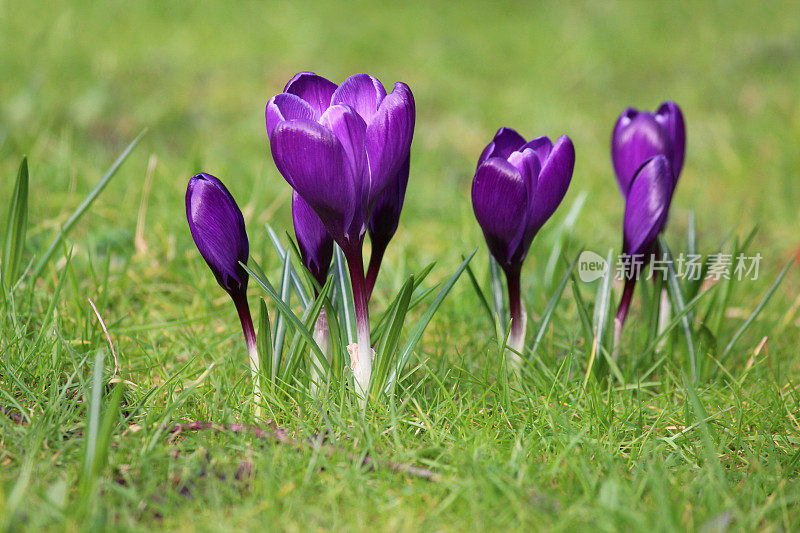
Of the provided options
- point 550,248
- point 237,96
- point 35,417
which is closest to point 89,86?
point 237,96

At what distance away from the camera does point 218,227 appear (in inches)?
55.6

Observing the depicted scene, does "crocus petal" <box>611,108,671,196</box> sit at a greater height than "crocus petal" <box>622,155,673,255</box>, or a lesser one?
greater

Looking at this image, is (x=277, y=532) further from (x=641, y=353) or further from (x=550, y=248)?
(x=550, y=248)

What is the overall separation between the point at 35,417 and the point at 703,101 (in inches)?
166

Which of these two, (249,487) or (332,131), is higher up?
(332,131)

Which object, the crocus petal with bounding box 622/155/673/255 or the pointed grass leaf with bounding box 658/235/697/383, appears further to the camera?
the pointed grass leaf with bounding box 658/235/697/383

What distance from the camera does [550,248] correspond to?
2.66m

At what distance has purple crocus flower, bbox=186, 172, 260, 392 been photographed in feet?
4.57

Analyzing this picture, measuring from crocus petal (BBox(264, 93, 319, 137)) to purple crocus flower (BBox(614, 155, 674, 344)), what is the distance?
2.61ft

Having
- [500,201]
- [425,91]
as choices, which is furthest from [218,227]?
[425,91]

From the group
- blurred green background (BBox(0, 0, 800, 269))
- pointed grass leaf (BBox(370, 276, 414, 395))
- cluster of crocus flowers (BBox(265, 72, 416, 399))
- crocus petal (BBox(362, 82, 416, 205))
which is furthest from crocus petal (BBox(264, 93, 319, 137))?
blurred green background (BBox(0, 0, 800, 269))

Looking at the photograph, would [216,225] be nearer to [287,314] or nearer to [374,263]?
[287,314]

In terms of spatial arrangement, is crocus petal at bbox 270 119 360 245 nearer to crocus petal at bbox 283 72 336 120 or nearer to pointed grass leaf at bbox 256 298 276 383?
crocus petal at bbox 283 72 336 120

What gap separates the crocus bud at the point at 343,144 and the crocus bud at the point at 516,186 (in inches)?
8.4
